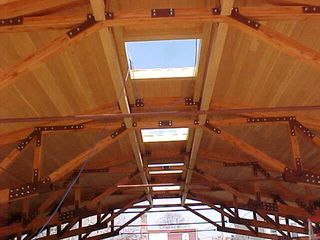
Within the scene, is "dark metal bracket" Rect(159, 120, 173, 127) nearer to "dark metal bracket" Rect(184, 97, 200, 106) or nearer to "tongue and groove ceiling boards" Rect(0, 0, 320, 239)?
"tongue and groove ceiling boards" Rect(0, 0, 320, 239)

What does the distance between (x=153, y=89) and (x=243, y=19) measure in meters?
2.45

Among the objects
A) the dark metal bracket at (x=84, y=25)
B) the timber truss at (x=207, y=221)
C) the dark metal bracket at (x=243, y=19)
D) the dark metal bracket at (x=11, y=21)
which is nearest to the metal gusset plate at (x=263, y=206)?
the timber truss at (x=207, y=221)

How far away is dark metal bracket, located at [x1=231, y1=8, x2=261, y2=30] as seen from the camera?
371 cm

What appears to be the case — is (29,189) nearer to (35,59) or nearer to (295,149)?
(35,59)

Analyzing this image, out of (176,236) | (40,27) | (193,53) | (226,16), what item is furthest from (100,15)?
(176,236)

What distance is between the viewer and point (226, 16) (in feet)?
12.1

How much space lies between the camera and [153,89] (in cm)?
597

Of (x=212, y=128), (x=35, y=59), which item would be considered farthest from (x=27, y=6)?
(x=212, y=128)

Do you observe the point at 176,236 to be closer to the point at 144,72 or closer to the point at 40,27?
the point at 144,72

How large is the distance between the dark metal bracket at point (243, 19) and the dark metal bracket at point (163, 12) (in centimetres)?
55

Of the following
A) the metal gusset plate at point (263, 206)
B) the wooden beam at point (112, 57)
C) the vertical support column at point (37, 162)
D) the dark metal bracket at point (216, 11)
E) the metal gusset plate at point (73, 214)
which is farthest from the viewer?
the metal gusset plate at point (73, 214)

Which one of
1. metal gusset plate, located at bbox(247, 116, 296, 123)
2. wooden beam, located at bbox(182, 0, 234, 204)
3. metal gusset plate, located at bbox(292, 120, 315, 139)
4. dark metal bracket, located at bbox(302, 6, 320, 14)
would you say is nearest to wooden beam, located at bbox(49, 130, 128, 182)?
wooden beam, located at bbox(182, 0, 234, 204)

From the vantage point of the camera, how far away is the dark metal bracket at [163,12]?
367 centimetres

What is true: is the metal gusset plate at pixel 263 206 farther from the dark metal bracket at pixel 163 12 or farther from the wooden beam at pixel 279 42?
the dark metal bracket at pixel 163 12
